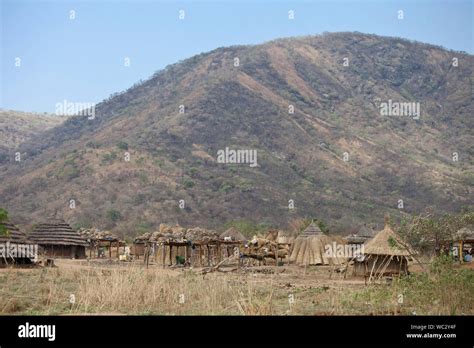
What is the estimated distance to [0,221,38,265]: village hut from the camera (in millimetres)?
21750

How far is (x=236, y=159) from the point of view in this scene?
6869cm

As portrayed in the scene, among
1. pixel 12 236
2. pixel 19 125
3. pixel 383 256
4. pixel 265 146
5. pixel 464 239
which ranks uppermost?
pixel 19 125

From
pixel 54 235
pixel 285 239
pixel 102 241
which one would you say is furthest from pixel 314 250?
pixel 54 235

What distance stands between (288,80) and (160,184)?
1558 inches

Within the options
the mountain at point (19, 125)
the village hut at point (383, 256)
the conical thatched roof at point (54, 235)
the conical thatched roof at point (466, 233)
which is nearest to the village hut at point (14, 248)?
the conical thatched roof at point (54, 235)

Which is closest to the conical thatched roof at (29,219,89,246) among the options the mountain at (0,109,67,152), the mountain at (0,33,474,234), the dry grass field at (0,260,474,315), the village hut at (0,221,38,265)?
the village hut at (0,221,38,265)

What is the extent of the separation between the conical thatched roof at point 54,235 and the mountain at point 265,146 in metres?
14.0

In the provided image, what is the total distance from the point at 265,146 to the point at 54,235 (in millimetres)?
40922

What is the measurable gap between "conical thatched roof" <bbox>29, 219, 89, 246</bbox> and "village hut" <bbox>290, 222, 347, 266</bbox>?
9292 mm

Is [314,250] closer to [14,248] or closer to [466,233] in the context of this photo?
[466,233]

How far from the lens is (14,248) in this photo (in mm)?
22094

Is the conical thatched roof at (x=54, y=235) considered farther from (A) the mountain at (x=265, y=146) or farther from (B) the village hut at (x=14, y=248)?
(A) the mountain at (x=265, y=146)

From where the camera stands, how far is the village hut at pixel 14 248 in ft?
71.4
